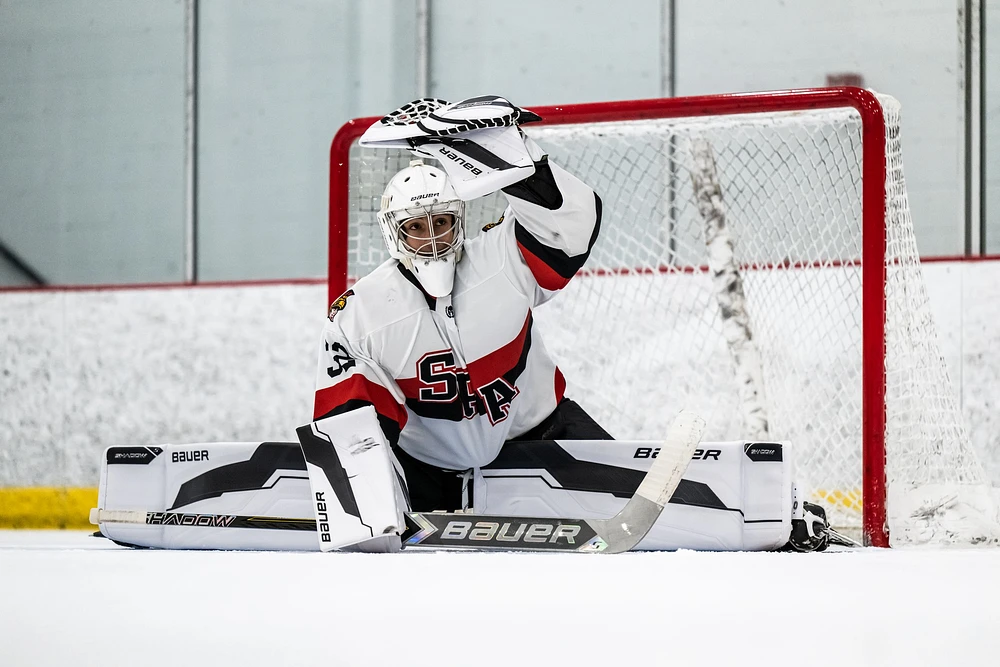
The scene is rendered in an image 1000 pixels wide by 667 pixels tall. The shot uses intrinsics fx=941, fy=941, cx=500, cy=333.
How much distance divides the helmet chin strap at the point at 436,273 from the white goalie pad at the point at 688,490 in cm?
39

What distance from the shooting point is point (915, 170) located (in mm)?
3699

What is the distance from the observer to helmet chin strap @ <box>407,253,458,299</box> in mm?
1866

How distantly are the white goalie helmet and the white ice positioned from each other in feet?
2.89

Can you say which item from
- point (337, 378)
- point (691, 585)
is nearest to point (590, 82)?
point (337, 378)

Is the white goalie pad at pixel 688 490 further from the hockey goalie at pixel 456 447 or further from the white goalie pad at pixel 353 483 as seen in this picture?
the white goalie pad at pixel 353 483

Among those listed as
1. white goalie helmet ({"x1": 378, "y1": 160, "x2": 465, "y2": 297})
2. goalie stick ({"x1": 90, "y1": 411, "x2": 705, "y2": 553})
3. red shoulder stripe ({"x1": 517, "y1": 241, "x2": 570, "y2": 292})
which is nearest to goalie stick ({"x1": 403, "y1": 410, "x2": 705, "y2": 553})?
goalie stick ({"x1": 90, "y1": 411, "x2": 705, "y2": 553})

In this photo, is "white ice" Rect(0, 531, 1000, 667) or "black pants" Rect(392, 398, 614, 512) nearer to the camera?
"white ice" Rect(0, 531, 1000, 667)

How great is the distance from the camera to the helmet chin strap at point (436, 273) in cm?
187

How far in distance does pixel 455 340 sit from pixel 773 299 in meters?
1.18

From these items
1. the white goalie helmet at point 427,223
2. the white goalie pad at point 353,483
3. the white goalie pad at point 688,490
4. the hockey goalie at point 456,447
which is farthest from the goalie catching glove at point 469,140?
the white goalie pad at point 688,490

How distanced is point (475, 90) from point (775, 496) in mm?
2925

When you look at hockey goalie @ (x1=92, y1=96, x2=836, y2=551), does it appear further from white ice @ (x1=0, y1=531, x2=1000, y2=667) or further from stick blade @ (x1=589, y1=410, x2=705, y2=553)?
white ice @ (x1=0, y1=531, x2=1000, y2=667)

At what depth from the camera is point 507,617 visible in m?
0.84

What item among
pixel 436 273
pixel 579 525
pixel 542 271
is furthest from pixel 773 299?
pixel 579 525
